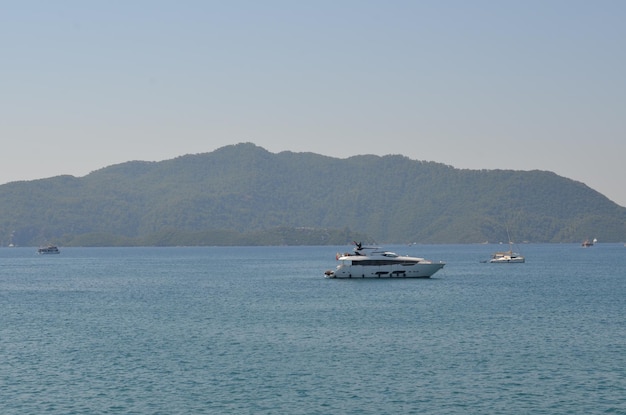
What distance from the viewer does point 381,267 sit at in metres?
158

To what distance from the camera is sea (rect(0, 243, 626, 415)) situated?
53.8 metres

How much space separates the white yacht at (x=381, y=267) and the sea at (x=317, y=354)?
28.3m

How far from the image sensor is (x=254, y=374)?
62.4m

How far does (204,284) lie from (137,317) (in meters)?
66.2

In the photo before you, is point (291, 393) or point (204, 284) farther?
point (204, 284)

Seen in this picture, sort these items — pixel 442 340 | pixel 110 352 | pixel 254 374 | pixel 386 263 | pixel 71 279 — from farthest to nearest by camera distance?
pixel 71 279 < pixel 386 263 < pixel 442 340 < pixel 110 352 < pixel 254 374

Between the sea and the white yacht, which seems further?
the white yacht

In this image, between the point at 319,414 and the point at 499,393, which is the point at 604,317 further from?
the point at 319,414

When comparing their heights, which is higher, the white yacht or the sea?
the white yacht

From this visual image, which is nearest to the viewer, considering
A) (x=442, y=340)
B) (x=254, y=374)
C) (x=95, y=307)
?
(x=254, y=374)

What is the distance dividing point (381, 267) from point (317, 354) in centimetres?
8839

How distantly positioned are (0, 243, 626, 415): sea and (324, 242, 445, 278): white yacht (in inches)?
1112

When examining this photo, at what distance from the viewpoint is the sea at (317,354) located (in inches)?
2117

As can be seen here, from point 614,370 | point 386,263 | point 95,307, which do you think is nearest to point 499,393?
point 614,370
